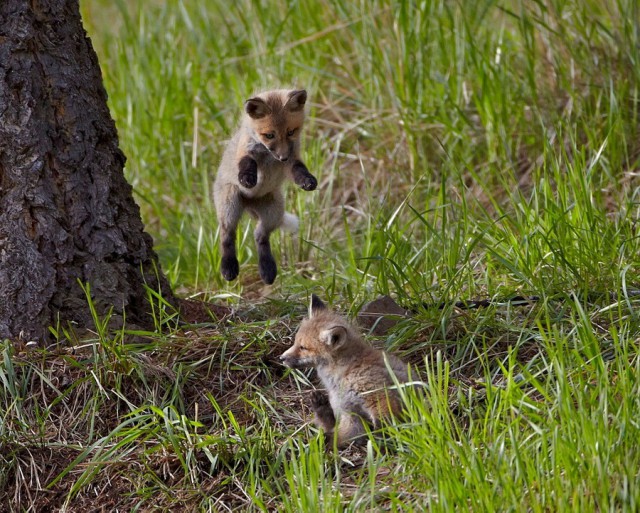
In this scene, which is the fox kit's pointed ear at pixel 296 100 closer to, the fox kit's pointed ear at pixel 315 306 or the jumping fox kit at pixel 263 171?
the jumping fox kit at pixel 263 171

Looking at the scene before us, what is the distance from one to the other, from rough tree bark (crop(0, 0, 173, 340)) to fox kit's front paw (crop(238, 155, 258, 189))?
0.63 meters

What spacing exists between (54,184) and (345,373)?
164 cm

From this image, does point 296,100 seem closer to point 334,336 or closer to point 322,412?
point 334,336

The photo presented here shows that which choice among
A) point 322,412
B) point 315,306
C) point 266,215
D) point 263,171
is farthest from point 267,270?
point 322,412

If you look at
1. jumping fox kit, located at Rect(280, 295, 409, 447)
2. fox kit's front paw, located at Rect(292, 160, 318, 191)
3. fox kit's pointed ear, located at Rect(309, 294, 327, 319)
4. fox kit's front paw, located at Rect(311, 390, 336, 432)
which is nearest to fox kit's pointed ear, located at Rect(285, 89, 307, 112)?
fox kit's front paw, located at Rect(292, 160, 318, 191)

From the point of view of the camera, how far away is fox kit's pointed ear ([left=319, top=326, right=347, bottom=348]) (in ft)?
13.7

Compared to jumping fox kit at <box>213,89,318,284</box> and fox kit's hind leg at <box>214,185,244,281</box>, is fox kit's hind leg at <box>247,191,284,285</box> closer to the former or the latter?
jumping fox kit at <box>213,89,318,284</box>

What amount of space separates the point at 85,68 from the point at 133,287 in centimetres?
107

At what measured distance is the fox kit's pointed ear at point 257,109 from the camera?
506cm

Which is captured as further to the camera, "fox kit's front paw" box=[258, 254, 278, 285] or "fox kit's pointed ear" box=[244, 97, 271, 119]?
"fox kit's front paw" box=[258, 254, 278, 285]

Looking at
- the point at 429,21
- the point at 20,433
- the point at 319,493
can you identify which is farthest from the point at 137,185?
the point at 319,493

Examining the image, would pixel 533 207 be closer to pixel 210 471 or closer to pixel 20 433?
pixel 210 471

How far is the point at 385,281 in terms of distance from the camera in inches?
194

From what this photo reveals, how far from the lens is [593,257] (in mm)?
4789
